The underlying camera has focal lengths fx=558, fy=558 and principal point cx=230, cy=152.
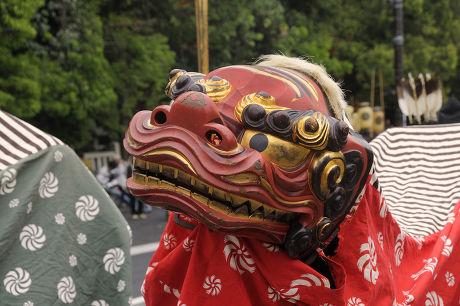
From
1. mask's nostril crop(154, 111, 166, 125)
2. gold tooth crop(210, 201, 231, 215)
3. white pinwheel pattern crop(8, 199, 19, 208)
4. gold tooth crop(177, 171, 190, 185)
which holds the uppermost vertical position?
mask's nostril crop(154, 111, 166, 125)

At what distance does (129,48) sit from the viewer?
11969 mm

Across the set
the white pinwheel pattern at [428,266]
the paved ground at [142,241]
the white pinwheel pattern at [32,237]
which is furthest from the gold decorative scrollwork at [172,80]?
the paved ground at [142,241]

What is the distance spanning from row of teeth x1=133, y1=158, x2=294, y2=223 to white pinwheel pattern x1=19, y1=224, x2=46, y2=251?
1.80 ft

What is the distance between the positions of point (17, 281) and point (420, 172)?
2.05 m

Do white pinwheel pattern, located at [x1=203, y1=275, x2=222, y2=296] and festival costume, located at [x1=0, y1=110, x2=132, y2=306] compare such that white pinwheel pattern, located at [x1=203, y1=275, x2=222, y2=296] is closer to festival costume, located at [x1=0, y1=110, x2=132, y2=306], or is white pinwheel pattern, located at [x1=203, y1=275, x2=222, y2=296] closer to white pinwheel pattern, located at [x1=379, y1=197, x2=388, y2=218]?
festival costume, located at [x1=0, y1=110, x2=132, y2=306]

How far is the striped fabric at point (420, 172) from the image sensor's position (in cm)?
267

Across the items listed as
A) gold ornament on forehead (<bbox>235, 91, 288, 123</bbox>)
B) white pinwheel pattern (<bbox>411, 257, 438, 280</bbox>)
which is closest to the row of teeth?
gold ornament on forehead (<bbox>235, 91, 288, 123</bbox>)

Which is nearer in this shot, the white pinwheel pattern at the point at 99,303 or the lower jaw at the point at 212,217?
the lower jaw at the point at 212,217

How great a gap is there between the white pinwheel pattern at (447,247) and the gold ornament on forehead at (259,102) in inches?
46.6

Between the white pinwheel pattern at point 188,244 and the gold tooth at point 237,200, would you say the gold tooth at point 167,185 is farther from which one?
the white pinwheel pattern at point 188,244

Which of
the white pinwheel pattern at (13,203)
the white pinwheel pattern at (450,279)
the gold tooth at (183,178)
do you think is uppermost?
the gold tooth at (183,178)

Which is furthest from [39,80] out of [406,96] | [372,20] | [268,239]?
[372,20]

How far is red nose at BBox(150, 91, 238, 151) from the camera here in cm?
144

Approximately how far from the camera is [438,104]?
6656mm
